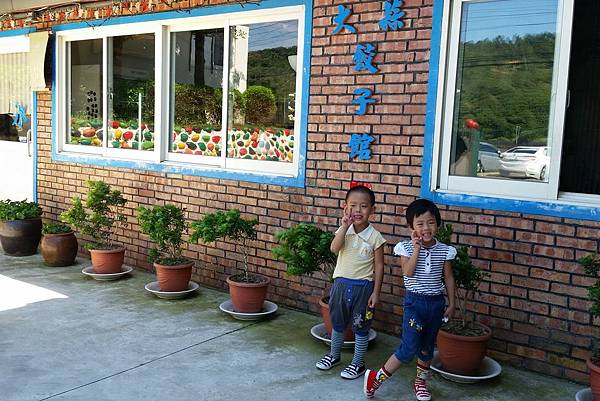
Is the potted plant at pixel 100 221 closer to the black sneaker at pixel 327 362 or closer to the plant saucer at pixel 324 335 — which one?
the plant saucer at pixel 324 335

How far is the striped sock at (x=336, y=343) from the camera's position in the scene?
12.7 ft

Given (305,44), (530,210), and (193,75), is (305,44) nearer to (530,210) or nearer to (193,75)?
(193,75)

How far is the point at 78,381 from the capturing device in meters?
3.56

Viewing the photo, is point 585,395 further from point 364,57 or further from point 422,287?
point 364,57

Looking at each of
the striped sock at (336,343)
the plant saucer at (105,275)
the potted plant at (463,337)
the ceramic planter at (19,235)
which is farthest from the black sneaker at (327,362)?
the ceramic planter at (19,235)

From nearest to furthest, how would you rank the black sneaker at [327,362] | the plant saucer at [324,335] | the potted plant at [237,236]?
the black sneaker at [327,362]
the plant saucer at [324,335]
the potted plant at [237,236]

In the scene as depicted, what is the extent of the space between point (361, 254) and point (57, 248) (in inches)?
159

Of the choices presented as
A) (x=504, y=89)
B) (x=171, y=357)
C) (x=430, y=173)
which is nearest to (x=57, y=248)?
(x=171, y=357)

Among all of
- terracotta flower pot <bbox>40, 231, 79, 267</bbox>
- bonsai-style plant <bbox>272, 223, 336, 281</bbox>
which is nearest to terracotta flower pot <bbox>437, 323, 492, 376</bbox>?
bonsai-style plant <bbox>272, 223, 336, 281</bbox>

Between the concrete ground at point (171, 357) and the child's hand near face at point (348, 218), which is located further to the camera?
the child's hand near face at point (348, 218)

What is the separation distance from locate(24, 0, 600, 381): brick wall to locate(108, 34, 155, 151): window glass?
2.80 ft

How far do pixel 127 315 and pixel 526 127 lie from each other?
3.42 m

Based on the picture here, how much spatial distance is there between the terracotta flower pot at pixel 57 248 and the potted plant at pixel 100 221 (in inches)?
12.2

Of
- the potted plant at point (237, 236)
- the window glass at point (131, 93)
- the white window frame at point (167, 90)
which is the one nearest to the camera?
the potted plant at point (237, 236)
